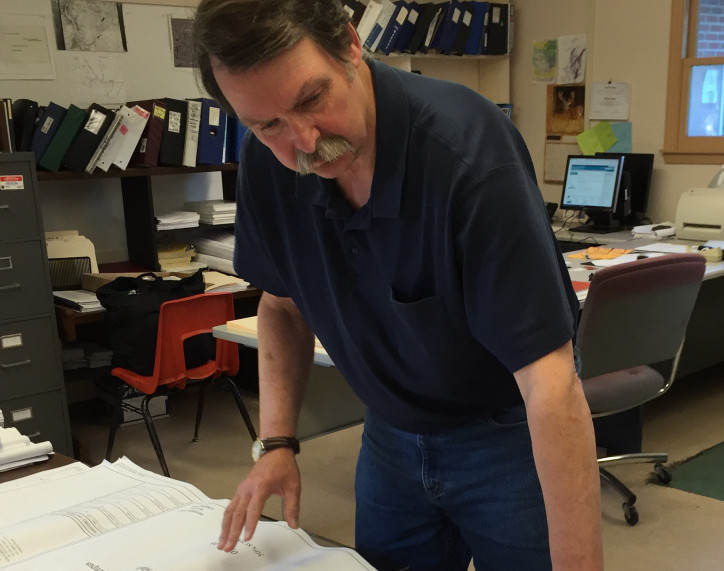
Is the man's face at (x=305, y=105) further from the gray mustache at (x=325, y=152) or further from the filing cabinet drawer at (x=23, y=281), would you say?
the filing cabinet drawer at (x=23, y=281)

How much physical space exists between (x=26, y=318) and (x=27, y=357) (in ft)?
0.51

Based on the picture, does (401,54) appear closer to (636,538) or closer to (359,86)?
(636,538)

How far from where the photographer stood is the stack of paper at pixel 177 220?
3.89 meters

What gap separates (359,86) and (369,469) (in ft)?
1.82

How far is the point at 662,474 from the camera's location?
9.80 feet

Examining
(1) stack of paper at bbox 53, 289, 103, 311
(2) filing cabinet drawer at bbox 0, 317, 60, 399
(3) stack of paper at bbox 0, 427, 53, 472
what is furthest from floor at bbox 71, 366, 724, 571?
(3) stack of paper at bbox 0, 427, 53, 472

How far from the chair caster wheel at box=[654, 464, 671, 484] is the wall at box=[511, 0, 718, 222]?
1.95 meters

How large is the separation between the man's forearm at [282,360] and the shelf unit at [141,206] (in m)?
2.63

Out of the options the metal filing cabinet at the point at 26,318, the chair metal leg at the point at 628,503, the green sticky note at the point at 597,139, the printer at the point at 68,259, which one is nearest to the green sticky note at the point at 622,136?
the green sticky note at the point at 597,139

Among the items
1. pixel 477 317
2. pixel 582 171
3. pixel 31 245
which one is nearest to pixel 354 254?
pixel 477 317

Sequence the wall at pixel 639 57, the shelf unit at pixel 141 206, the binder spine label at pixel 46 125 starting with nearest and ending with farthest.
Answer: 1. the binder spine label at pixel 46 125
2. the shelf unit at pixel 141 206
3. the wall at pixel 639 57

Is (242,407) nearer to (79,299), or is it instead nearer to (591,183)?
(79,299)

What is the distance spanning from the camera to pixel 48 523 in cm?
102

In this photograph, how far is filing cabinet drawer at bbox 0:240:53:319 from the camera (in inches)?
124
